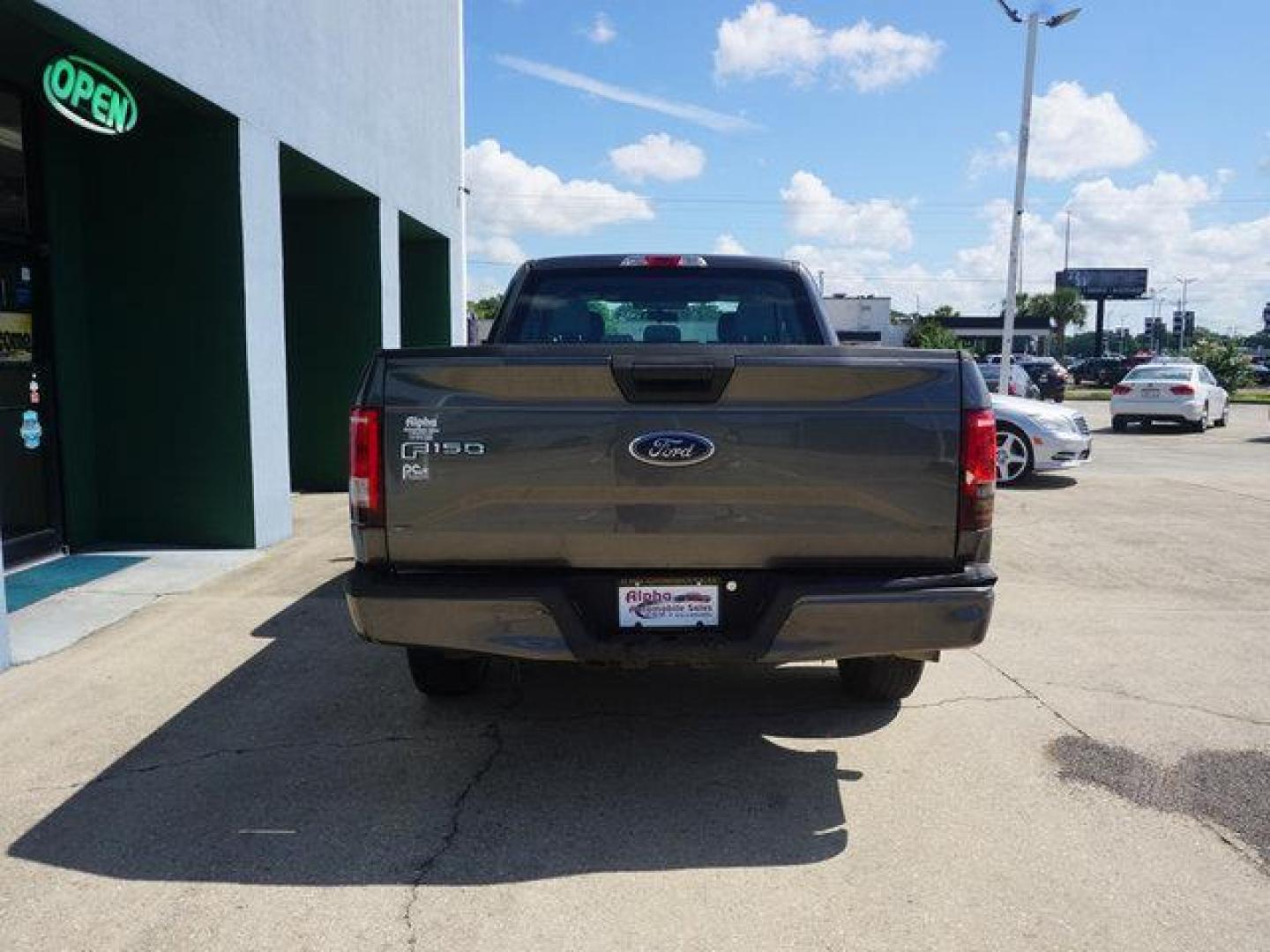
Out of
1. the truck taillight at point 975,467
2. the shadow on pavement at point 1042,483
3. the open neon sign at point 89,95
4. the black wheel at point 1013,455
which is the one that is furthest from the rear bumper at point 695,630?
the black wheel at point 1013,455

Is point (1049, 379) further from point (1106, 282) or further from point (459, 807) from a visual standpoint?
point (1106, 282)

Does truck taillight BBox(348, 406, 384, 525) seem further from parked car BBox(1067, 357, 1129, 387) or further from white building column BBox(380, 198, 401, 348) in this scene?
parked car BBox(1067, 357, 1129, 387)

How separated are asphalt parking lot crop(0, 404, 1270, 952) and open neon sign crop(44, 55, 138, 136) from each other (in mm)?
3122

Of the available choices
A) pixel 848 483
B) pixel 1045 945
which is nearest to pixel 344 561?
pixel 848 483

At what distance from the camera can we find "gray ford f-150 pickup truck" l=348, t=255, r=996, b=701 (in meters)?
3.36

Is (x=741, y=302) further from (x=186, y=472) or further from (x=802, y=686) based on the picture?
(x=186, y=472)

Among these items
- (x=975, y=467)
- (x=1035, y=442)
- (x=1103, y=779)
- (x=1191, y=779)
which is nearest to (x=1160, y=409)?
(x=1035, y=442)

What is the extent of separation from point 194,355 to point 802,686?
562 centimetres

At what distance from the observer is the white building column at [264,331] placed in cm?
790

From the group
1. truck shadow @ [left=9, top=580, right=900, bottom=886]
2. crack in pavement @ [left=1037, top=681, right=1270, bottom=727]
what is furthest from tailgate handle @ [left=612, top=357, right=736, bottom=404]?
crack in pavement @ [left=1037, top=681, right=1270, bottom=727]

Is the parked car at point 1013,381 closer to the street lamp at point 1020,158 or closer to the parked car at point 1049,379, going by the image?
the street lamp at point 1020,158

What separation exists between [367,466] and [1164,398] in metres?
21.7

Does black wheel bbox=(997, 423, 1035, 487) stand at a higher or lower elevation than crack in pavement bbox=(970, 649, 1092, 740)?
higher

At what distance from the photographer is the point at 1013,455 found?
1262cm
